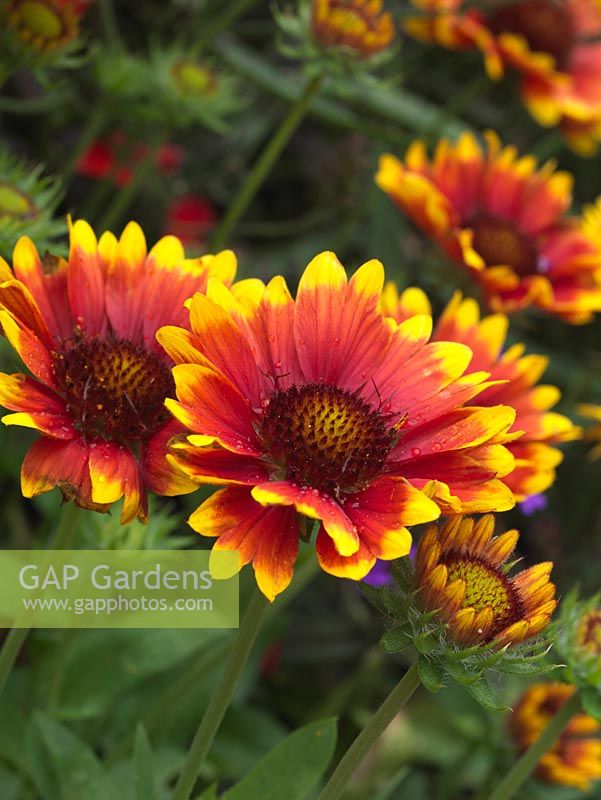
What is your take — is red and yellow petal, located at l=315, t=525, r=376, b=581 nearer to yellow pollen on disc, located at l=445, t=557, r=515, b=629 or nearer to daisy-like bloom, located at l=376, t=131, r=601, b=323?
yellow pollen on disc, located at l=445, t=557, r=515, b=629

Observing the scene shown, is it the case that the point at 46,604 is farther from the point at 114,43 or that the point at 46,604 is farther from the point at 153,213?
the point at 153,213

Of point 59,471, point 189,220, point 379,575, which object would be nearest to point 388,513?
point 59,471

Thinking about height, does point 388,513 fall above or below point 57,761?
above

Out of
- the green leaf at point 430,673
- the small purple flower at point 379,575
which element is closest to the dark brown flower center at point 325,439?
the green leaf at point 430,673

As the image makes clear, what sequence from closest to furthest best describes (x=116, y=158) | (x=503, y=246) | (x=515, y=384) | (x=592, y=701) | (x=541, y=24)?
(x=592, y=701) < (x=515, y=384) < (x=503, y=246) < (x=116, y=158) < (x=541, y=24)

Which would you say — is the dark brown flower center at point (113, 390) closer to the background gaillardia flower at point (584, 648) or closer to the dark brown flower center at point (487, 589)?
the dark brown flower center at point (487, 589)

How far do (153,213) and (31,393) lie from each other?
1150 mm

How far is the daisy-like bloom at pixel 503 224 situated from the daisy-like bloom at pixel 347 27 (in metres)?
0.14

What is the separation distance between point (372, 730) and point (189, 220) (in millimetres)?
1194

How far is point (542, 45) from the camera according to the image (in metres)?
1.63

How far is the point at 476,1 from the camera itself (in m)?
1.55

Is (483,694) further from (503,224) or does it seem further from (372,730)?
(503,224)

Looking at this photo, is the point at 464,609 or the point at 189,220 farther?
the point at 189,220

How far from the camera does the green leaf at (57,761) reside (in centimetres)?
84
